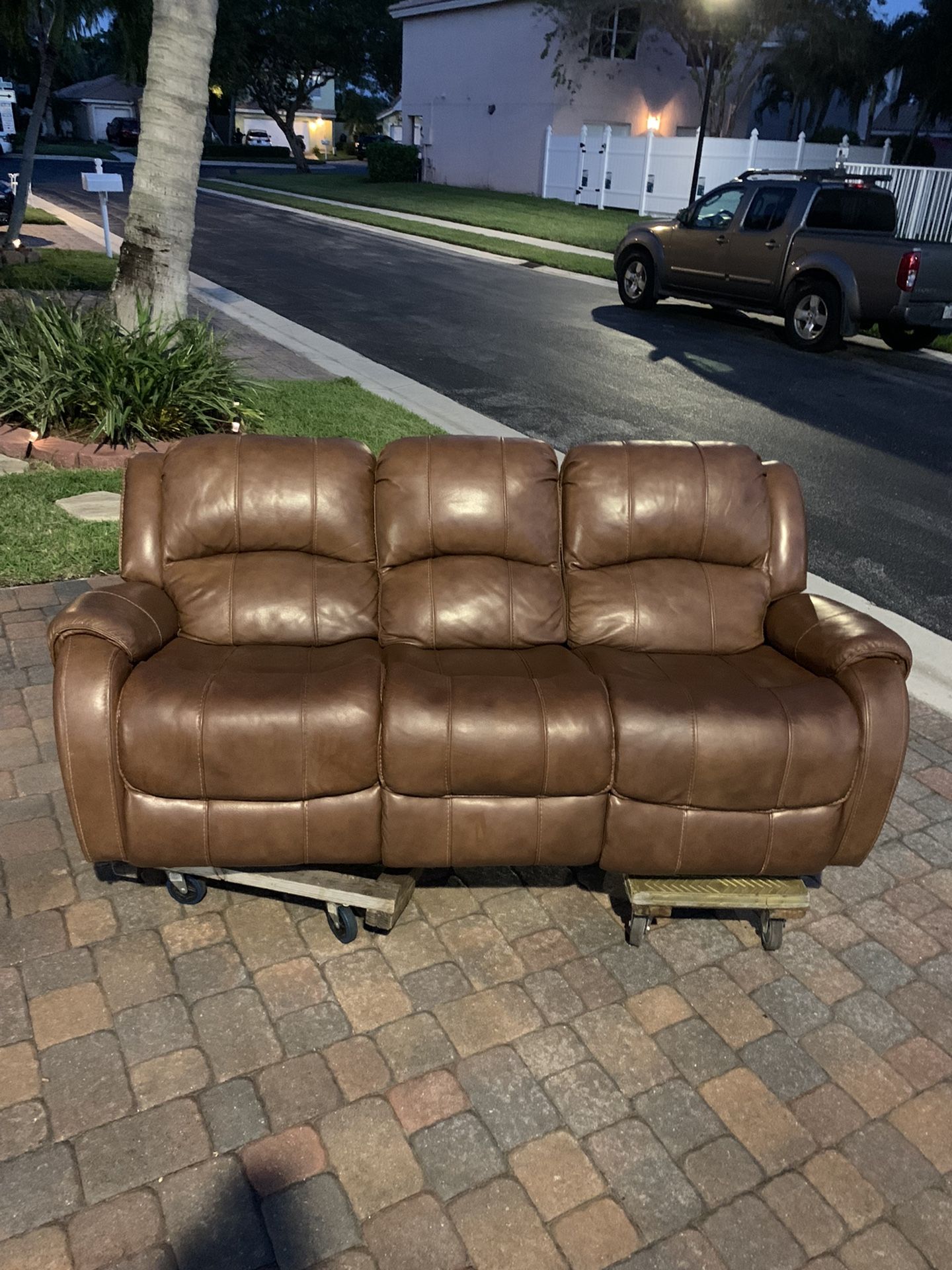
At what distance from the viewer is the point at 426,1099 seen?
2.98m

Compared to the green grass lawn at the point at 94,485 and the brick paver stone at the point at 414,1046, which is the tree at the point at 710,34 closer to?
the green grass lawn at the point at 94,485

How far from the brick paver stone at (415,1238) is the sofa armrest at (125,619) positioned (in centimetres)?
198

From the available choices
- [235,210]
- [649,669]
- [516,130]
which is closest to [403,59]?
[516,130]

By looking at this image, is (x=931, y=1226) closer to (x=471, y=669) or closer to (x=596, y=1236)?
(x=596, y=1236)

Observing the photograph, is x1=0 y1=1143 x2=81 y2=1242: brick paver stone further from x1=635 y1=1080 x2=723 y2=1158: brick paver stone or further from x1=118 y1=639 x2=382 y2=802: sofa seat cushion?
x1=635 y1=1080 x2=723 y2=1158: brick paver stone

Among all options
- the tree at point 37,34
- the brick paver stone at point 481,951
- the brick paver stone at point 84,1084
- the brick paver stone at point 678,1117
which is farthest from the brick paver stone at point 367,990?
the tree at point 37,34

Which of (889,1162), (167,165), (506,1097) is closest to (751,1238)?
(889,1162)

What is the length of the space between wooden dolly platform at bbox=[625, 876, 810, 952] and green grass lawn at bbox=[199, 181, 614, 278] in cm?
1687

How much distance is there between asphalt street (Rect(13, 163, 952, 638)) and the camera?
7.75 metres

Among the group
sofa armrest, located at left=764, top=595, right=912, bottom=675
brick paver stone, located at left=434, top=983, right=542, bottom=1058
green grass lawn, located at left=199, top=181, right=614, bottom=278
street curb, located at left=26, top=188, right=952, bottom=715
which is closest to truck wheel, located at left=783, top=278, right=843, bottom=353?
green grass lawn, located at left=199, top=181, right=614, bottom=278

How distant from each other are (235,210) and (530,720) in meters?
28.1

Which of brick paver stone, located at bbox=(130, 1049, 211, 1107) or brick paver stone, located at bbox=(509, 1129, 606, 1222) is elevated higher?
brick paver stone, located at bbox=(509, 1129, 606, 1222)

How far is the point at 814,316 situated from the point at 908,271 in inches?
53.4

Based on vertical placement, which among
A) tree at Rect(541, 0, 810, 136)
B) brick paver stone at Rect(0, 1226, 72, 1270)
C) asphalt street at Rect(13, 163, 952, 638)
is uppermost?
tree at Rect(541, 0, 810, 136)
